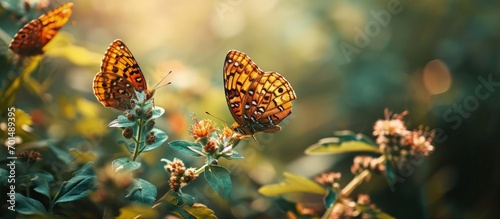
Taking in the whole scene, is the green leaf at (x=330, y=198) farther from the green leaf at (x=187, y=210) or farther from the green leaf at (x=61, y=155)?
the green leaf at (x=61, y=155)

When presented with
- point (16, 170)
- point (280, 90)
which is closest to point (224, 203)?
point (280, 90)

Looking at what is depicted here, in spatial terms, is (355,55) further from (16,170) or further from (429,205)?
(16,170)

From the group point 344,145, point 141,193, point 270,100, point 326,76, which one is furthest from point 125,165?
point 326,76

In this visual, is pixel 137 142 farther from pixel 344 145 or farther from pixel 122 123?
pixel 344 145

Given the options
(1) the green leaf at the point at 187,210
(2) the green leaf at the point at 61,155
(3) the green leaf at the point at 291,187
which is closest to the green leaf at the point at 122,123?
(1) the green leaf at the point at 187,210

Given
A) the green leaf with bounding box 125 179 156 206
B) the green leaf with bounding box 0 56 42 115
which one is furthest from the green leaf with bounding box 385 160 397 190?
the green leaf with bounding box 0 56 42 115

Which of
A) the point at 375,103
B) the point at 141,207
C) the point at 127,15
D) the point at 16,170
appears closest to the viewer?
the point at 141,207
